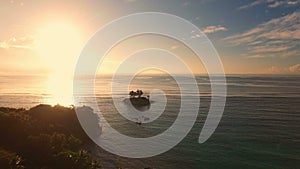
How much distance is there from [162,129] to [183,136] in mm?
→ 10840

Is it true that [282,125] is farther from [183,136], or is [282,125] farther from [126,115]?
[126,115]

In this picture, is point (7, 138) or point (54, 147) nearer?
point (54, 147)

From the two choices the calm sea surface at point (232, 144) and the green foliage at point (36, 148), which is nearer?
the green foliage at point (36, 148)

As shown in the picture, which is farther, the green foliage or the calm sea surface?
the calm sea surface

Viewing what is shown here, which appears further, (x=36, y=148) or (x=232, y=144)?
(x=232, y=144)

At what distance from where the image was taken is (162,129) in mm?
93875

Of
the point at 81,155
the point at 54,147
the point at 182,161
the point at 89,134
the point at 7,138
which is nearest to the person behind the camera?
the point at 81,155

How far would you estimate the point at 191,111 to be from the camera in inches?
5182

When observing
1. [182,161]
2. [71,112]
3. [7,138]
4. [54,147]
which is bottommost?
[182,161]

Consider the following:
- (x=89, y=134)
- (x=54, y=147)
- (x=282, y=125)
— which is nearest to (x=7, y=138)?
(x=54, y=147)

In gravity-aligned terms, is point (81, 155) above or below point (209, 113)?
below

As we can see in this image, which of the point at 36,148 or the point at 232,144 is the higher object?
the point at 36,148

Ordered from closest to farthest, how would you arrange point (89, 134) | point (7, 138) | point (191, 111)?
point (7, 138) < point (89, 134) < point (191, 111)

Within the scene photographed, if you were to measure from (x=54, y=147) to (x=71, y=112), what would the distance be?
139ft
